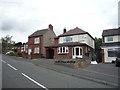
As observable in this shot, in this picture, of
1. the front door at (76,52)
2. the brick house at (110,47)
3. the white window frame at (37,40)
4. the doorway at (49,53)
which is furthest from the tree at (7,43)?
the brick house at (110,47)

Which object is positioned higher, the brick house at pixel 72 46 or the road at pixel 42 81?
the brick house at pixel 72 46

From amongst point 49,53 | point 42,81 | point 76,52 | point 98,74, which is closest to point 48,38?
point 49,53

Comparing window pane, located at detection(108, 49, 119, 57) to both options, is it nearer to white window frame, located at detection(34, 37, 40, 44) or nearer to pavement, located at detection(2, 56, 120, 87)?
pavement, located at detection(2, 56, 120, 87)

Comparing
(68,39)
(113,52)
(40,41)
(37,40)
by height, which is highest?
(37,40)

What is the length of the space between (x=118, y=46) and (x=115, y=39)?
3380 millimetres

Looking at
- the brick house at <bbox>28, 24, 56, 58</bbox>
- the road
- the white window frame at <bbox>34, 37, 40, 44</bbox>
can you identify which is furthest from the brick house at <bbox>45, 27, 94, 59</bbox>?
the road

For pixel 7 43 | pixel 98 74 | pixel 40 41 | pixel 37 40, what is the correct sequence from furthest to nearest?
1. pixel 7 43
2. pixel 37 40
3. pixel 40 41
4. pixel 98 74

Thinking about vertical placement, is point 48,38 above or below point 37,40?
above

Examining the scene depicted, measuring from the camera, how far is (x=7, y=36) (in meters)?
→ 77.8

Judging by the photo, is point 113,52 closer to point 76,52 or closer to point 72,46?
point 76,52

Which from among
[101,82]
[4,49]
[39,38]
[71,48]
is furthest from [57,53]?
[4,49]

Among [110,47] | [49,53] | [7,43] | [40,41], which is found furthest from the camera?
[7,43]

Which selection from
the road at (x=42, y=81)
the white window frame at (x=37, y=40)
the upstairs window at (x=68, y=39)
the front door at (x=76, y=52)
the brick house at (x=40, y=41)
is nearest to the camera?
the road at (x=42, y=81)

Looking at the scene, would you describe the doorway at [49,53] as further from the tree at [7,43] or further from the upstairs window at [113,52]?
the tree at [7,43]
